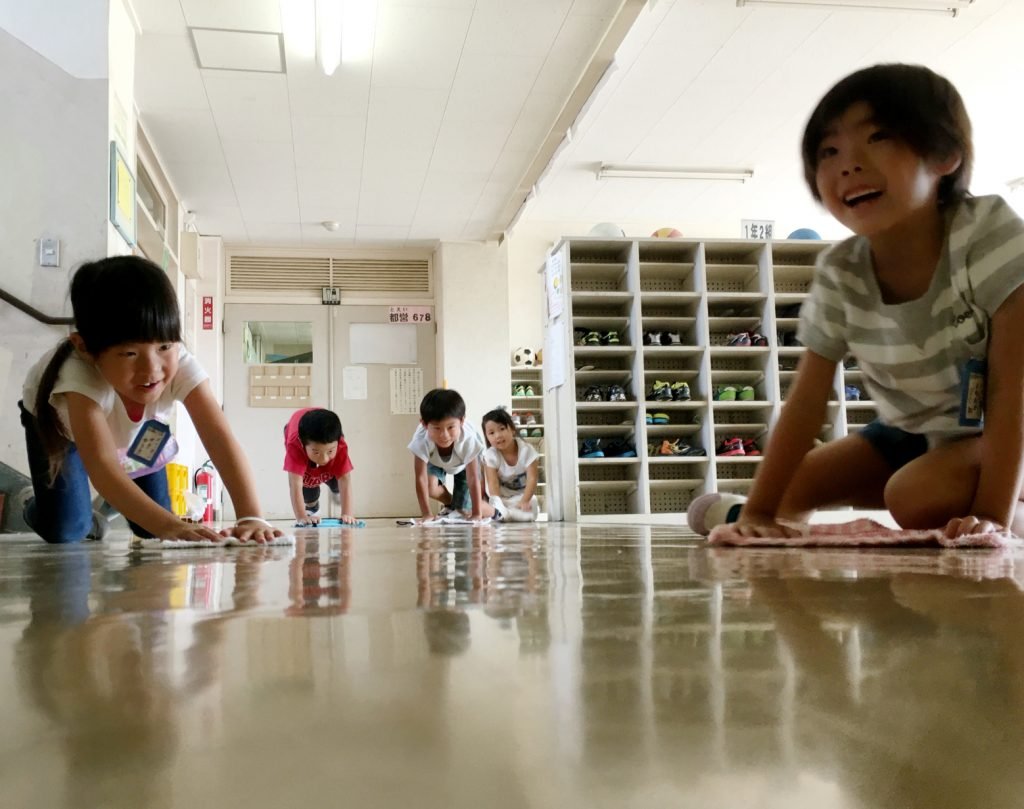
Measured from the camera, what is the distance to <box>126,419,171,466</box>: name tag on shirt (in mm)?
1470

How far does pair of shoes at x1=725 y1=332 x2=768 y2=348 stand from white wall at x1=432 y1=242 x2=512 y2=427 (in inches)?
92.1

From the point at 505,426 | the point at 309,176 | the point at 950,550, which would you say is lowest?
the point at 950,550

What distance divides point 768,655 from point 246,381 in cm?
641

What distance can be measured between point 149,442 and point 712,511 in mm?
1039

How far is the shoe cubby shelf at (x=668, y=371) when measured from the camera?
427cm

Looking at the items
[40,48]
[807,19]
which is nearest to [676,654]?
[40,48]

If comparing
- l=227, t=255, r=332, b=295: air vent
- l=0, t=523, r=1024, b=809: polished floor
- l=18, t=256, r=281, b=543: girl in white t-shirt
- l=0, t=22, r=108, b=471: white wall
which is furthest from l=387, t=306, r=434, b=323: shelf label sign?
l=0, t=523, r=1024, b=809: polished floor

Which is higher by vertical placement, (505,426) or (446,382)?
(446,382)

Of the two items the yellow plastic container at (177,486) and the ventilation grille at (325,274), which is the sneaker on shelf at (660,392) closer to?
the yellow plastic container at (177,486)

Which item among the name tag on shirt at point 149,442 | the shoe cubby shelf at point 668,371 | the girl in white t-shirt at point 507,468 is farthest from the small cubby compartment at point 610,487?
the name tag on shirt at point 149,442

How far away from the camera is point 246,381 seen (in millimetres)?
6301

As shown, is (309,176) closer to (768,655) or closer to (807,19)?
(807,19)

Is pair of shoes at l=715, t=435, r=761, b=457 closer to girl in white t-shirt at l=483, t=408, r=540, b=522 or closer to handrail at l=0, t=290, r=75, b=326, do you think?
girl in white t-shirt at l=483, t=408, r=540, b=522

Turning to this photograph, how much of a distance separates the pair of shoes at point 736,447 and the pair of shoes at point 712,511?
288 centimetres
